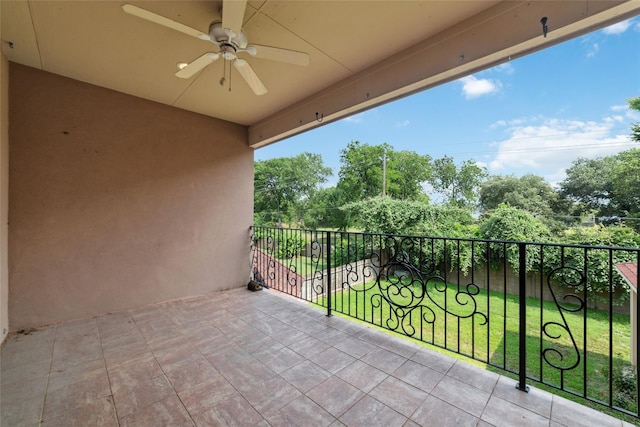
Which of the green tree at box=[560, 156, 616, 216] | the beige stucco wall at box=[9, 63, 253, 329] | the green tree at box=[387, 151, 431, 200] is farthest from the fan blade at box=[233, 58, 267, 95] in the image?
the green tree at box=[560, 156, 616, 216]

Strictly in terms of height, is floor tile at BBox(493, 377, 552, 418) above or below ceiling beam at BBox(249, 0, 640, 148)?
below

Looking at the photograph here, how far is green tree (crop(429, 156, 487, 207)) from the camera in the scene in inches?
679

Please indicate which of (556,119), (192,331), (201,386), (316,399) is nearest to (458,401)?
(316,399)

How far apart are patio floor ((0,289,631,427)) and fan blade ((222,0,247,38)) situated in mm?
2294

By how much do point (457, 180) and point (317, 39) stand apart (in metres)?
17.9

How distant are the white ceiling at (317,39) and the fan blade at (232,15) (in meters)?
0.28

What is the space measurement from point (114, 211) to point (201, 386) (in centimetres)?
237

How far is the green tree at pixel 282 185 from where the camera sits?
16.8 metres

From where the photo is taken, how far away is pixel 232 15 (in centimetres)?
146

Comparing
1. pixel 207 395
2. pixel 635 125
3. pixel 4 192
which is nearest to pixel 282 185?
pixel 4 192

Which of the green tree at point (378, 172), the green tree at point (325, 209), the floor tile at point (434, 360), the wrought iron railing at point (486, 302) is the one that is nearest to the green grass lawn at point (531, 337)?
the wrought iron railing at point (486, 302)

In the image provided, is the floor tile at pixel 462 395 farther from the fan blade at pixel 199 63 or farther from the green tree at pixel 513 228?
the green tree at pixel 513 228

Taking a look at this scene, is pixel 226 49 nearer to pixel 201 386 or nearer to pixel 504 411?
pixel 201 386

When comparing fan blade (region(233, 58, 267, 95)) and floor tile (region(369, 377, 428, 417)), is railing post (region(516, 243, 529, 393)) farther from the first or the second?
fan blade (region(233, 58, 267, 95))
